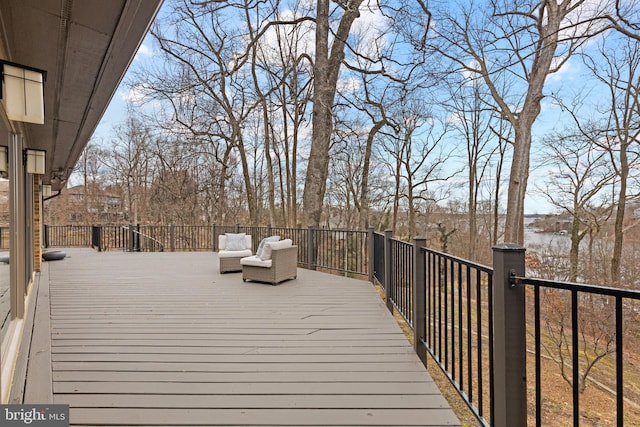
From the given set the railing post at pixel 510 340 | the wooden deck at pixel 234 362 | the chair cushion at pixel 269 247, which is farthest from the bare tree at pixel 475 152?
the railing post at pixel 510 340

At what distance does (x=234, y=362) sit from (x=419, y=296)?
1584mm

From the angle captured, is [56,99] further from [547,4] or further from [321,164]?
[547,4]

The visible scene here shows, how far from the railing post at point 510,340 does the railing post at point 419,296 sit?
128 centimetres

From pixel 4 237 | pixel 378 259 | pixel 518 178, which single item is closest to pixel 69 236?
pixel 4 237

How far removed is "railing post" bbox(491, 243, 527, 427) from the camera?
5.24 ft

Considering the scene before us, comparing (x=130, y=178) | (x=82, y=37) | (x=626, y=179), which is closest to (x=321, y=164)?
(x=82, y=37)

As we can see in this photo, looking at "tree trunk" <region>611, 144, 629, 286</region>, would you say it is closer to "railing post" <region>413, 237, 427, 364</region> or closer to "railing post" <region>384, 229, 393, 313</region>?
"railing post" <region>384, 229, 393, 313</region>

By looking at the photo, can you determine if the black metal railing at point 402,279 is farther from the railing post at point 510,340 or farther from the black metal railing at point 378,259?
the railing post at point 510,340

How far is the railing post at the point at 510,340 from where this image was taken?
1.60 meters

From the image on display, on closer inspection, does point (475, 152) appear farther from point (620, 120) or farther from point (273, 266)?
point (273, 266)

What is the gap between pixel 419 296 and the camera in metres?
2.98

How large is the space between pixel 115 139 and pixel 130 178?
1.96m

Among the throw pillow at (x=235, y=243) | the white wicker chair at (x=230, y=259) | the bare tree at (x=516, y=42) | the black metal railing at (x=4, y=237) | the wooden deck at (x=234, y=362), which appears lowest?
the wooden deck at (x=234, y=362)

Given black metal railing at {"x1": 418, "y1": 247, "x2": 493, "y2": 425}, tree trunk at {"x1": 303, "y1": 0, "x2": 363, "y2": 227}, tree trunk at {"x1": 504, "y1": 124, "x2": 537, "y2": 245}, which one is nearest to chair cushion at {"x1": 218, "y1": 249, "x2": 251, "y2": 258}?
tree trunk at {"x1": 303, "y1": 0, "x2": 363, "y2": 227}
